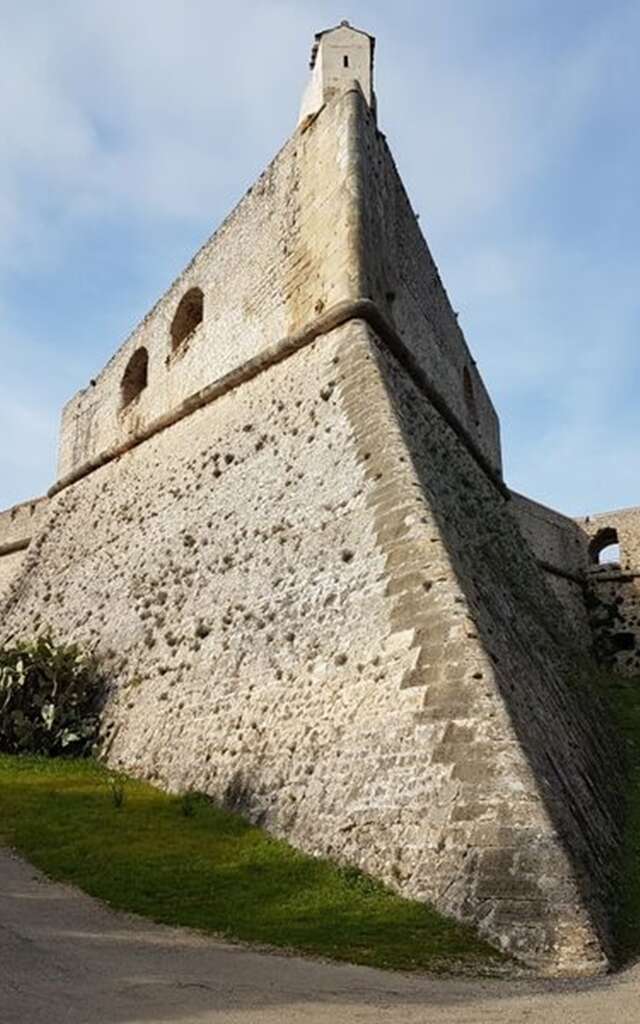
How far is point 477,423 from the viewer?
17.4 m

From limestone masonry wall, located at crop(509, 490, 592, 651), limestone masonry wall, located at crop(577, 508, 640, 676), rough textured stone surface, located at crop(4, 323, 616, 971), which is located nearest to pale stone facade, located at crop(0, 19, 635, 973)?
rough textured stone surface, located at crop(4, 323, 616, 971)

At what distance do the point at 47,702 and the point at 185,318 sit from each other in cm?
713

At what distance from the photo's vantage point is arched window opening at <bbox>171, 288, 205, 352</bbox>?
607 inches

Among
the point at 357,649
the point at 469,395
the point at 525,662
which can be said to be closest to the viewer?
the point at 357,649

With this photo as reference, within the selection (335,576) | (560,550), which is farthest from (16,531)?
(335,576)

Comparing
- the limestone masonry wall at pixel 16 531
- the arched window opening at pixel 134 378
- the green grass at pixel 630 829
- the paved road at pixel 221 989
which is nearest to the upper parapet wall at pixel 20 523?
the limestone masonry wall at pixel 16 531

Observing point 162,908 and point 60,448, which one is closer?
point 162,908

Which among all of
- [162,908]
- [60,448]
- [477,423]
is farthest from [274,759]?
[60,448]

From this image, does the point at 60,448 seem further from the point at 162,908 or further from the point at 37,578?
the point at 162,908

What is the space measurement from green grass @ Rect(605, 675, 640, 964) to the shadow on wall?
0.16 meters

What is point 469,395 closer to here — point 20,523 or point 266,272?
point 266,272

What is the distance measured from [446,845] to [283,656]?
2992 mm

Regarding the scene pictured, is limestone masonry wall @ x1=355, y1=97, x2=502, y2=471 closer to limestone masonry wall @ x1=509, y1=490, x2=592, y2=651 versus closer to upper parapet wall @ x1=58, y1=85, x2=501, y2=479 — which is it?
upper parapet wall @ x1=58, y1=85, x2=501, y2=479

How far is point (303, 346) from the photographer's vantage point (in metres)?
11.9
